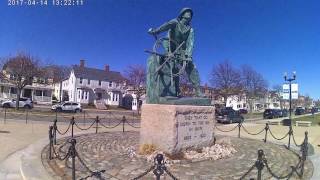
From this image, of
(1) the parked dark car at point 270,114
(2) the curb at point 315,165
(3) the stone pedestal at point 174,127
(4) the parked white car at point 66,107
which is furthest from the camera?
(1) the parked dark car at point 270,114

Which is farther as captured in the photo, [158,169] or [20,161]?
[20,161]

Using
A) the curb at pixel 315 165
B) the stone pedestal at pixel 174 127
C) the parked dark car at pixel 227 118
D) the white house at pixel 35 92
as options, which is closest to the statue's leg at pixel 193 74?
the stone pedestal at pixel 174 127

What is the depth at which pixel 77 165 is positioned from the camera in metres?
8.31

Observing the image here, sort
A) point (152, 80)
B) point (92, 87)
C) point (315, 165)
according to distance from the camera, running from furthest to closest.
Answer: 1. point (92, 87)
2. point (152, 80)
3. point (315, 165)

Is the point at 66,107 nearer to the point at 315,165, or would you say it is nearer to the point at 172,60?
the point at 172,60

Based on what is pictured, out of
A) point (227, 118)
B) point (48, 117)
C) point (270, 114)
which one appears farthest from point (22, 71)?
point (270, 114)

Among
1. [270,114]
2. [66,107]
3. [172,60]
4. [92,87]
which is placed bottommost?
[270,114]

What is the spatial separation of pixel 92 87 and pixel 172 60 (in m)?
57.0

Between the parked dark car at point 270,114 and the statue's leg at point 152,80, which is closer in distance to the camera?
Answer: the statue's leg at point 152,80

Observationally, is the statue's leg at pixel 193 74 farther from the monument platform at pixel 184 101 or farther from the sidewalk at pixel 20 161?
the sidewalk at pixel 20 161

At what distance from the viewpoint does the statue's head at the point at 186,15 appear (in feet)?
37.1

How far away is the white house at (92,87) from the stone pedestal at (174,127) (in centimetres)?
5266

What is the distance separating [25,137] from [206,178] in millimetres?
9749

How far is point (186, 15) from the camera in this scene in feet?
37.2
